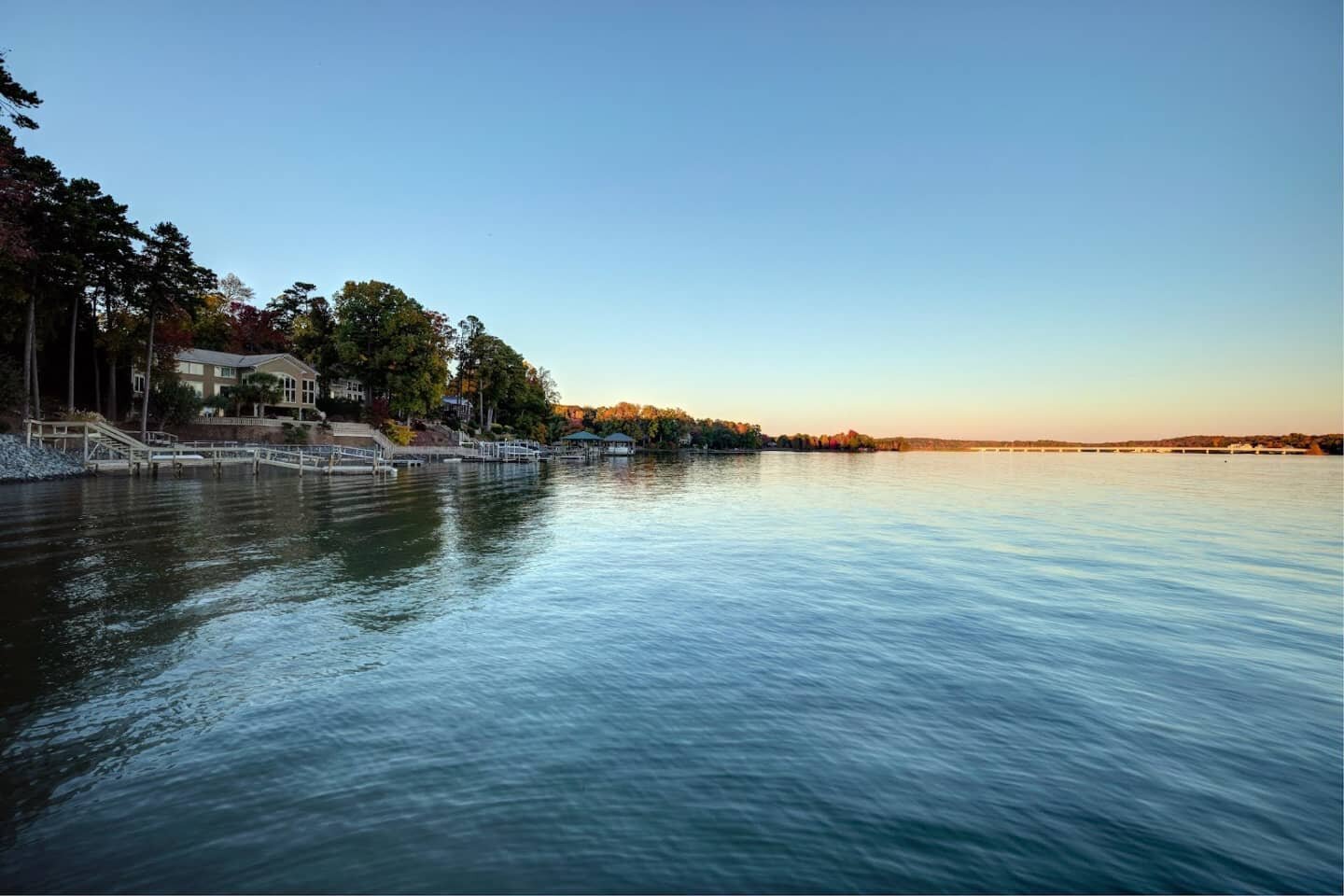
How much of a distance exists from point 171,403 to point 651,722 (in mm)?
58827

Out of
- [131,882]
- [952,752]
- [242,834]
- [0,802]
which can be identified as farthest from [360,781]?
[952,752]

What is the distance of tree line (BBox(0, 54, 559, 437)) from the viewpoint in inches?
1329

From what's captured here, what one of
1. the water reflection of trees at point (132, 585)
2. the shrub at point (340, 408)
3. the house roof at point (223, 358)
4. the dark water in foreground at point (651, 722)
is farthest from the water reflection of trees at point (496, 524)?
the house roof at point (223, 358)

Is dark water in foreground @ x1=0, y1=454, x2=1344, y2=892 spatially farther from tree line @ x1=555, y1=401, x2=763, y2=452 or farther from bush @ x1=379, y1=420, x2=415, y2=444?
tree line @ x1=555, y1=401, x2=763, y2=452

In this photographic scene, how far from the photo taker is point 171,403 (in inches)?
1976

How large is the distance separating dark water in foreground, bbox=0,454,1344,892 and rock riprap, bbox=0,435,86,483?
61.8 ft

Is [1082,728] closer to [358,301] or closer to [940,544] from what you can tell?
[940,544]

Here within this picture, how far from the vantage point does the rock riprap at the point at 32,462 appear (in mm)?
30672

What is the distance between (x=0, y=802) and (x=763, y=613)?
1049cm

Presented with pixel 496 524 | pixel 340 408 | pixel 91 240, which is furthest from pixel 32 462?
pixel 340 408

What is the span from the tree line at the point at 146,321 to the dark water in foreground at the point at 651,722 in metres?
24.3

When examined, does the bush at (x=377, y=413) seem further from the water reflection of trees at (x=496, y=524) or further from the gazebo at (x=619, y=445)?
the gazebo at (x=619, y=445)

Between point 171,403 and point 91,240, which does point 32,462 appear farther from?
point 171,403

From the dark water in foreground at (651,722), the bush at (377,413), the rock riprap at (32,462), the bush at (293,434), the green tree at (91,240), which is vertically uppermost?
the green tree at (91,240)
